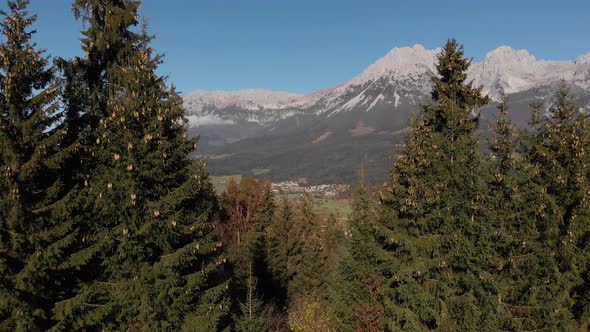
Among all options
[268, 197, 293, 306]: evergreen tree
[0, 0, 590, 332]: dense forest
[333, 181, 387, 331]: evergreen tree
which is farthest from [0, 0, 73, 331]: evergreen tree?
[268, 197, 293, 306]: evergreen tree

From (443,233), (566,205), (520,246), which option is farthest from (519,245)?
(443,233)

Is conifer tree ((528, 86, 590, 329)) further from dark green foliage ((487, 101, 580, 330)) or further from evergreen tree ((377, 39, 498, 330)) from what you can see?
evergreen tree ((377, 39, 498, 330))

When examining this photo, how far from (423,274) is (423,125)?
6.48 m

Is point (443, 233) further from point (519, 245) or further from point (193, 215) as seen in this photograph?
point (193, 215)

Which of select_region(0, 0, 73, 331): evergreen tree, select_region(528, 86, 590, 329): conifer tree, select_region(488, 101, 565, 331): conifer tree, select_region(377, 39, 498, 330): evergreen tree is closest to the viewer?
select_region(0, 0, 73, 331): evergreen tree

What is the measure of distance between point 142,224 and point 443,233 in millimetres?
12098

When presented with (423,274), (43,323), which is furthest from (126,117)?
(423,274)

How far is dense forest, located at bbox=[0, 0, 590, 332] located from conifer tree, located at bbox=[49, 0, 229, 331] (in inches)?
2.5

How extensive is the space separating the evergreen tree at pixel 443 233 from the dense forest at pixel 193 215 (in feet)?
0.23

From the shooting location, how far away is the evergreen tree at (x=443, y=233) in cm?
1730

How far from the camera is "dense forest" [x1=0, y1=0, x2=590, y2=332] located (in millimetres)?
12773

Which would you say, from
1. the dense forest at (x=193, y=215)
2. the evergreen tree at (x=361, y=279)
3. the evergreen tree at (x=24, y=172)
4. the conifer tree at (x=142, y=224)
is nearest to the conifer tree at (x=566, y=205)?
the dense forest at (x=193, y=215)

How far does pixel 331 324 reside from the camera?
72.8 ft

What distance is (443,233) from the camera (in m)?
17.6
